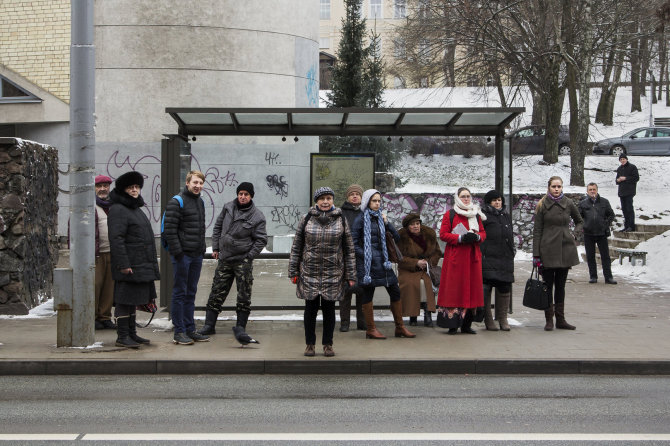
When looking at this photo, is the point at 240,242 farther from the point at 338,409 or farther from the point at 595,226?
the point at 595,226

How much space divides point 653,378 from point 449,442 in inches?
130

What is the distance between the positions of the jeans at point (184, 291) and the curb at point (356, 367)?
1.04 metres

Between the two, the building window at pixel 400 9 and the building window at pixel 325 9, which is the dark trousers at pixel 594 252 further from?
the building window at pixel 325 9

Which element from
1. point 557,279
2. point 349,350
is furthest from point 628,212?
point 349,350

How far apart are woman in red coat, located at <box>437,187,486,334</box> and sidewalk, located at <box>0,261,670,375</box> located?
422 mm

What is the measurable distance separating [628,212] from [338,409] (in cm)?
1468

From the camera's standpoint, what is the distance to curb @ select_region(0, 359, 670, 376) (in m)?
7.93

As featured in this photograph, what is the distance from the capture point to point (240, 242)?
357 inches

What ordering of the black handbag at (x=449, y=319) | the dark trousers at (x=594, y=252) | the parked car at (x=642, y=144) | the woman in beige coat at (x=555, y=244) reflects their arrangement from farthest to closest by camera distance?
the parked car at (x=642, y=144), the dark trousers at (x=594, y=252), the woman in beige coat at (x=555, y=244), the black handbag at (x=449, y=319)

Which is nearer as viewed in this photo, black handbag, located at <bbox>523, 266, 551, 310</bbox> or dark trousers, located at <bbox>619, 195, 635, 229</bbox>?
black handbag, located at <bbox>523, 266, 551, 310</bbox>

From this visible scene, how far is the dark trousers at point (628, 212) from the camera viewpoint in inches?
760

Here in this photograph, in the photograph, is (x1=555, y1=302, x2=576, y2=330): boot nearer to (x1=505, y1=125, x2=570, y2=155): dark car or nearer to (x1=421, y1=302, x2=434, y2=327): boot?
(x1=421, y1=302, x2=434, y2=327): boot

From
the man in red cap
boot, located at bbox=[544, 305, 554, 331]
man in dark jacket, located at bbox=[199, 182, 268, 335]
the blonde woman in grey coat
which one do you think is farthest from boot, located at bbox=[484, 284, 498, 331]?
the man in red cap

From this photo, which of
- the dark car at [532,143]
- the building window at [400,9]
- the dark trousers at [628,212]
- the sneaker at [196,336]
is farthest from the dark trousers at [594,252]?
the building window at [400,9]
